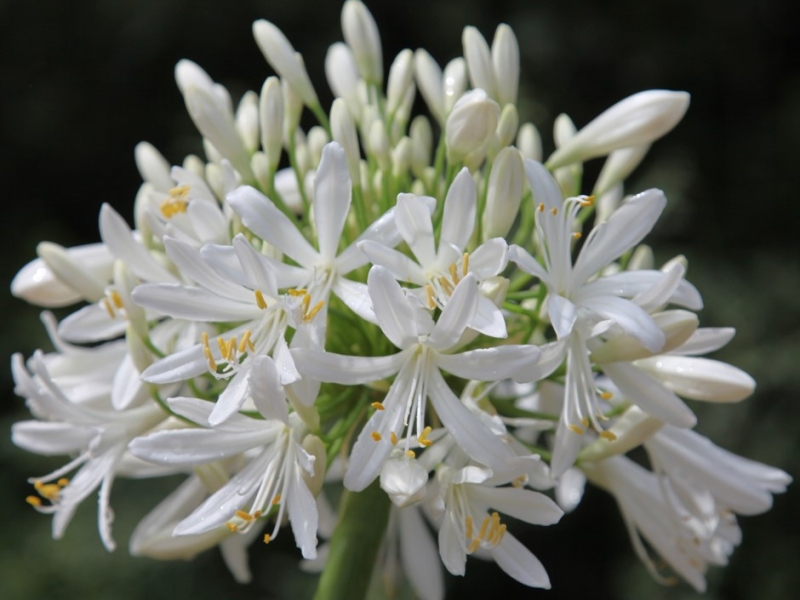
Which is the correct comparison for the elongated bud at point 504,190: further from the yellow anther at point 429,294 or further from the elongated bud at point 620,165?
the elongated bud at point 620,165

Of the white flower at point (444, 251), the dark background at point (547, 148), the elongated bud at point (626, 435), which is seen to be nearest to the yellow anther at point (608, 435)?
the elongated bud at point (626, 435)

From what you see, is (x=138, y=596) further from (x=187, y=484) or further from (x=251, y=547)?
(x=187, y=484)

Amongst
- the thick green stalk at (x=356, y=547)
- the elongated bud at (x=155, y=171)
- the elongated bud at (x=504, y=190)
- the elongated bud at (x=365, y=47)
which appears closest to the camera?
the elongated bud at (x=504, y=190)

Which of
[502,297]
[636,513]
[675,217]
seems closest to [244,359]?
[502,297]

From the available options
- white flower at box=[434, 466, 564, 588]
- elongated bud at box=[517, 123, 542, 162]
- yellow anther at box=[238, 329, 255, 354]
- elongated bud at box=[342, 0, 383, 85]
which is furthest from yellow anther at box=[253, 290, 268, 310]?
elongated bud at box=[517, 123, 542, 162]

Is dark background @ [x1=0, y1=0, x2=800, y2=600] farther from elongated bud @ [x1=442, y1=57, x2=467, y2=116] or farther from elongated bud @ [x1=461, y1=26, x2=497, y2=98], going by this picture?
elongated bud @ [x1=461, y1=26, x2=497, y2=98]

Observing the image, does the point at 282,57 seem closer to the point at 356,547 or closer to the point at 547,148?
the point at 356,547
